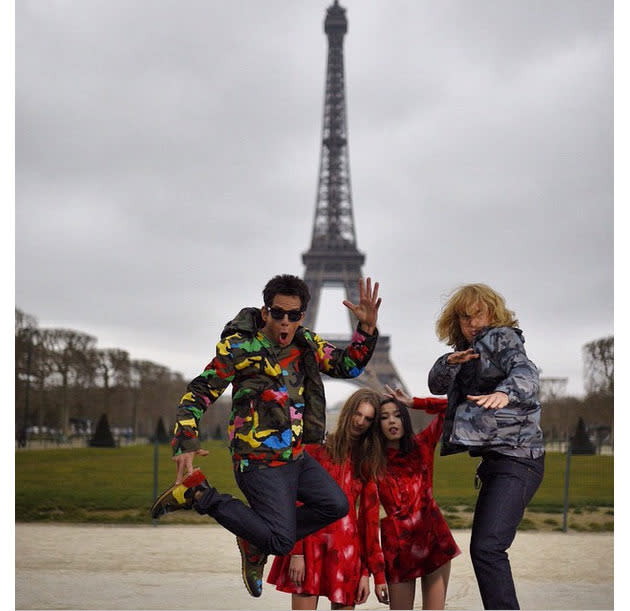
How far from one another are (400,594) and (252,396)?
4.37 ft

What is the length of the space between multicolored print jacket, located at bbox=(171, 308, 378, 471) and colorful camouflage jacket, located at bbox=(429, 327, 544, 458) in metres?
0.48

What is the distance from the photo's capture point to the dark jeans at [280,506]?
3.68 metres

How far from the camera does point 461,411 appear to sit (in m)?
3.75

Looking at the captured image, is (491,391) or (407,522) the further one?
(407,522)

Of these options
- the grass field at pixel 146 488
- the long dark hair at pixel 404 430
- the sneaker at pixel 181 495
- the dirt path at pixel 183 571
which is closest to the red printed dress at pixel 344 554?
the long dark hair at pixel 404 430

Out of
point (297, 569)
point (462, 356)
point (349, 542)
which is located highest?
point (462, 356)

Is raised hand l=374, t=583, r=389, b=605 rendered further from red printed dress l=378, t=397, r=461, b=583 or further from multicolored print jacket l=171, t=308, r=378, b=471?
multicolored print jacket l=171, t=308, r=378, b=471

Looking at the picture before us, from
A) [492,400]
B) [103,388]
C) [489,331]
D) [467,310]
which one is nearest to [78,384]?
[103,388]

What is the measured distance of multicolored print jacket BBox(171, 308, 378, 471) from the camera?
378 cm

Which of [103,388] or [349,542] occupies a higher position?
[349,542]

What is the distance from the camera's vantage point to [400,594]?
4.17 metres

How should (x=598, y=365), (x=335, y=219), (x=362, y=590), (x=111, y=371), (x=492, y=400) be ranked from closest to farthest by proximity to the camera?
1. (x=492, y=400)
2. (x=362, y=590)
3. (x=598, y=365)
4. (x=111, y=371)
5. (x=335, y=219)

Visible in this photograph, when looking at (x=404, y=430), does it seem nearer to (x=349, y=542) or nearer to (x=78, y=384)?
(x=349, y=542)
